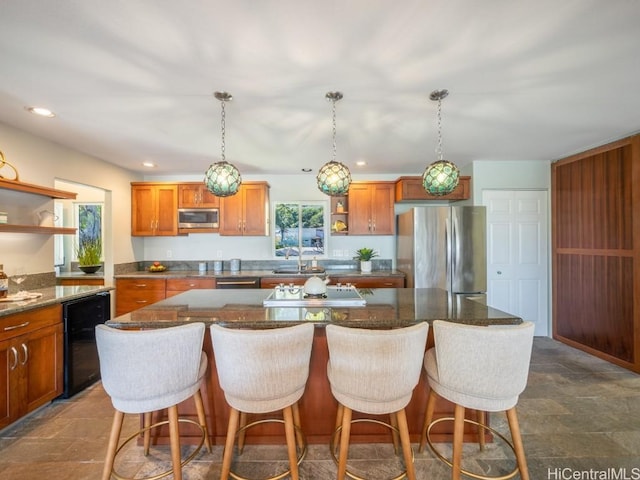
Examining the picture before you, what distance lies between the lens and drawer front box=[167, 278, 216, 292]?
408 cm

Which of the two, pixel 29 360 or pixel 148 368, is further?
pixel 29 360

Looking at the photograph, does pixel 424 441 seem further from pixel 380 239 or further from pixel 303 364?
pixel 380 239

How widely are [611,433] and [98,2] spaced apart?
401cm

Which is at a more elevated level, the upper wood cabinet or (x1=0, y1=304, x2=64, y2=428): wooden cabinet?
the upper wood cabinet

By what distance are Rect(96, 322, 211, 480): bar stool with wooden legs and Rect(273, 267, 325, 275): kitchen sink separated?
2.66m

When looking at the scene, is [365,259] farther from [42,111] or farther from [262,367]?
[42,111]

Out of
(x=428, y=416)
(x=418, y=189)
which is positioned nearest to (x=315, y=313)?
(x=428, y=416)

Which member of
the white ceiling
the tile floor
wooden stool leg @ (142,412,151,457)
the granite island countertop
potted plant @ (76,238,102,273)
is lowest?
the tile floor

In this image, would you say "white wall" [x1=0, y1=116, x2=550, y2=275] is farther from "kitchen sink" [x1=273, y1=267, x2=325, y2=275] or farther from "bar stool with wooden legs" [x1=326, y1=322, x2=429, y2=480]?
"bar stool with wooden legs" [x1=326, y1=322, x2=429, y2=480]

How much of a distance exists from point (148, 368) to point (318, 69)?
194 centimetres

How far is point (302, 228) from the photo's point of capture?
4691 mm

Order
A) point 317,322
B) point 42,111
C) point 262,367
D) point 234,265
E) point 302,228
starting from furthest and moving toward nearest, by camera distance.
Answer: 1. point 302,228
2. point 234,265
3. point 42,111
4. point 317,322
5. point 262,367

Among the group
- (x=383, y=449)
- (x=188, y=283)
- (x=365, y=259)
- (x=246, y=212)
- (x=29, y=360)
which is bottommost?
(x=383, y=449)

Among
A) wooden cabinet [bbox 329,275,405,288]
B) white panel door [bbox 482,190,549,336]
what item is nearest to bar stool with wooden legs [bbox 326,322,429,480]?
wooden cabinet [bbox 329,275,405,288]
